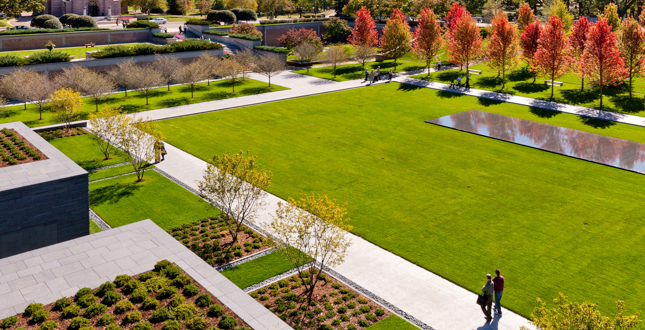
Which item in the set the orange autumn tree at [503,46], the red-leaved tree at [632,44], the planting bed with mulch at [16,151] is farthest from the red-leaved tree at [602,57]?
the planting bed with mulch at [16,151]

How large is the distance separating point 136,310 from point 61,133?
23586mm

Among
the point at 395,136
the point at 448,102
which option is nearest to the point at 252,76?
the point at 448,102

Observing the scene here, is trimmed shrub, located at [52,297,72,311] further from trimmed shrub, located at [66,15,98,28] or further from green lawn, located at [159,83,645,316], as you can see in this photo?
trimmed shrub, located at [66,15,98,28]

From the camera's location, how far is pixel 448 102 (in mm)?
42500

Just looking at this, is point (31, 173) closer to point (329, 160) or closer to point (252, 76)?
point (329, 160)

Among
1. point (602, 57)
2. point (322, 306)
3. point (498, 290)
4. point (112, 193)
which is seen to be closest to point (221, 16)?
point (602, 57)

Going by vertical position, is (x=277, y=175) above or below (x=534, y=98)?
below

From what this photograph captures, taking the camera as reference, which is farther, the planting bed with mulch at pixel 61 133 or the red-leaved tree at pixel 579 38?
the red-leaved tree at pixel 579 38

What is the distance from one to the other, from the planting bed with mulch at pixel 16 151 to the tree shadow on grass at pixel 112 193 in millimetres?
3164

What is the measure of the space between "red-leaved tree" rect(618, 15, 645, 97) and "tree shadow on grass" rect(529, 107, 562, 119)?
776 cm

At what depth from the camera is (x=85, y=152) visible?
29.0 metres

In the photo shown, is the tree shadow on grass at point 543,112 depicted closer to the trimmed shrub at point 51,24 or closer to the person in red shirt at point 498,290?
the person in red shirt at point 498,290

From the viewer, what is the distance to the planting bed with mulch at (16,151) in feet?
66.1

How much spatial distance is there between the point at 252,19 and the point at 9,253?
234 ft
